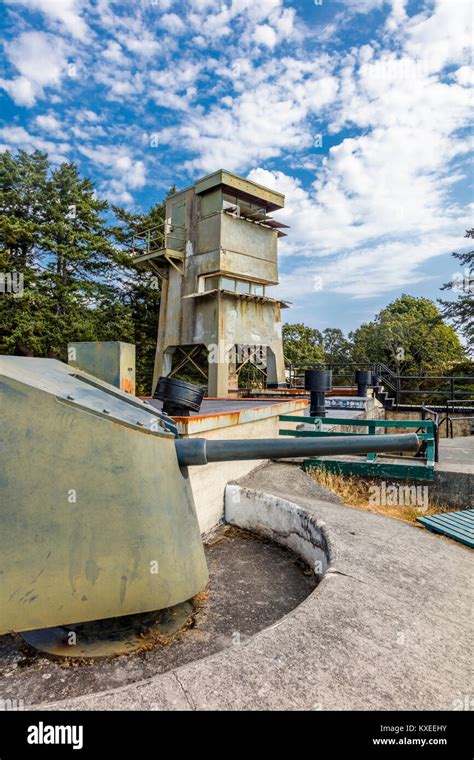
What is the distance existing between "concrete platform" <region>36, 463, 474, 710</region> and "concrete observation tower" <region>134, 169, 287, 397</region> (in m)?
10.8

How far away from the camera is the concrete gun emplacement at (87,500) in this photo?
2.04 m

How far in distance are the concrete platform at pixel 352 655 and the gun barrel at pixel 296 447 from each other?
933 mm

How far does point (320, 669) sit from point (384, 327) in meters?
28.3

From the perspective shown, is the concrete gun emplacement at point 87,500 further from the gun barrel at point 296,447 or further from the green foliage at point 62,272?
the green foliage at point 62,272

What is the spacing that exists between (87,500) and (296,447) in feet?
3.98

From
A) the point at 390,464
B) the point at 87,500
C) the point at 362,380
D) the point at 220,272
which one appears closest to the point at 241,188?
the point at 220,272

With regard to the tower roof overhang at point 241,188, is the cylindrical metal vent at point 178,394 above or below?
below

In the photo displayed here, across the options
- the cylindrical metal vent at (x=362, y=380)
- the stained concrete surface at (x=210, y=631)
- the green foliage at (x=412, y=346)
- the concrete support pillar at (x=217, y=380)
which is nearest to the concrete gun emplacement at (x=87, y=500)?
the stained concrete surface at (x=210, y=631)

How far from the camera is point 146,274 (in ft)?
71.3

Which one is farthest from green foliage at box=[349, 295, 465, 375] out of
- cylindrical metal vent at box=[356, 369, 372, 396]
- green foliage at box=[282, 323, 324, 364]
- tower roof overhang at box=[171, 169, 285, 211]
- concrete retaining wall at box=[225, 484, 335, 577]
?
concrete retaining wall at box=[225, 484, 335, 577]

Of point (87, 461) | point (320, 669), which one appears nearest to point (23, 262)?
point (87, 461)

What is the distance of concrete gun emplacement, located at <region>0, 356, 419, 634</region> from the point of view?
2.04 metres

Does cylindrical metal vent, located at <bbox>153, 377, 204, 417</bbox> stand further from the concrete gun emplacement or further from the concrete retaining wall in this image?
the concrete retaining wall

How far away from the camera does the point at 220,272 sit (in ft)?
45.9
